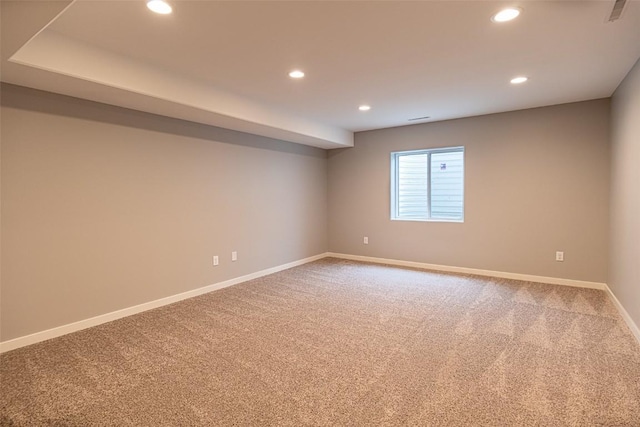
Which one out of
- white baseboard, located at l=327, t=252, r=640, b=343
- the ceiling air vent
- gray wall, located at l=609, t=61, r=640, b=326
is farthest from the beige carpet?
the ceiling air vent

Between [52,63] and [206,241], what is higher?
[52,63]

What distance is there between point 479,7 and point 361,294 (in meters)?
3.06

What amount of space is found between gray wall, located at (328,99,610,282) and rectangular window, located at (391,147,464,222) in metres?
0.15

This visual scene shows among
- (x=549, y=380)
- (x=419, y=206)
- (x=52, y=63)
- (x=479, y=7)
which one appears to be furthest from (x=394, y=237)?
(x=52, y=63)

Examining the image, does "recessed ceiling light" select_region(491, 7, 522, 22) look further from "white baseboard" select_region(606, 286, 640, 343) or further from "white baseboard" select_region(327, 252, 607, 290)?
"white baseboard" select_region(327, 252, 607, 290)

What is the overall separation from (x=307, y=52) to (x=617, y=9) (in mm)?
2008

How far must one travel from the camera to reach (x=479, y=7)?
2057mm

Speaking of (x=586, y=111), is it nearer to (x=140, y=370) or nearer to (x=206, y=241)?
(x=206, y=241)

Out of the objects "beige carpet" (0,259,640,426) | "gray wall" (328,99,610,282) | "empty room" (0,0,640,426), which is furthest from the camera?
"gray wall" (328,99,610,282)

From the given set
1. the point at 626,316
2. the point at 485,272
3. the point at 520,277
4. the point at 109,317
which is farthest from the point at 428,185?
the point at 109,317

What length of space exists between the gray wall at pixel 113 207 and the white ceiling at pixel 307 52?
32 centimetres

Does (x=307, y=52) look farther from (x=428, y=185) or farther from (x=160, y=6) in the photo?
(x=428, y=185)

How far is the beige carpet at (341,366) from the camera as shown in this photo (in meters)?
1.88

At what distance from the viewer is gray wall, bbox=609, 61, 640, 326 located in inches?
111
